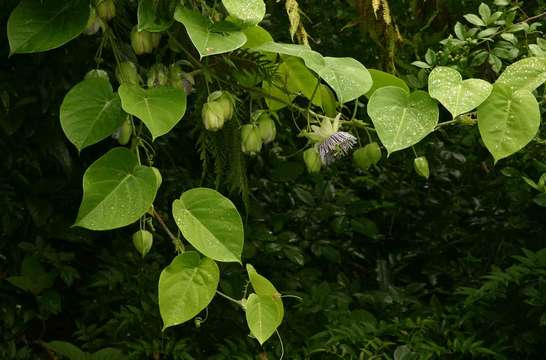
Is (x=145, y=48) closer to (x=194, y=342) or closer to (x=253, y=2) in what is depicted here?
(x=253, y=2)

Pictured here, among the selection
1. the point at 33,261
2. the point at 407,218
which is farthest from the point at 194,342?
the point at 407,218

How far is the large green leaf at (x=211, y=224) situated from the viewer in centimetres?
104

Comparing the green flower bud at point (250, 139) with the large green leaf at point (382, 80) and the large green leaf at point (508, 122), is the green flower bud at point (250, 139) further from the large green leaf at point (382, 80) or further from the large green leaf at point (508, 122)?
the large green leaf at point (508, 122)

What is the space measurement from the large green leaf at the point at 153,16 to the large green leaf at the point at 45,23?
0.25 ft

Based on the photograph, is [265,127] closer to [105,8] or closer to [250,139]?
[250,139]

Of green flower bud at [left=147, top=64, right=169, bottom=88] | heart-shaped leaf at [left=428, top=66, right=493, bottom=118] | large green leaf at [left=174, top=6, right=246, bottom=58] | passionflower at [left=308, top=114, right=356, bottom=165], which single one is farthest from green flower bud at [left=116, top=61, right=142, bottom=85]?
heart-shaped leaf at [left=428, top=66, right=493, bottom=118]

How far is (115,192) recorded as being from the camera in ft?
3.42

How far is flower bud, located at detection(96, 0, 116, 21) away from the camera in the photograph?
3.96 feet

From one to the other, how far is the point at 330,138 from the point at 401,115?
148mm

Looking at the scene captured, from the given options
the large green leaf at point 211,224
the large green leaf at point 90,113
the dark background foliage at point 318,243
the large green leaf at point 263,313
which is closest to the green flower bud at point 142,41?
the large green leaf at point 90,113

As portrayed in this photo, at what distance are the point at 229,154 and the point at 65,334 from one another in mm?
1529

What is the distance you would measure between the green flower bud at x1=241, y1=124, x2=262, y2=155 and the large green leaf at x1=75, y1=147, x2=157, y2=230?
205 millimetres

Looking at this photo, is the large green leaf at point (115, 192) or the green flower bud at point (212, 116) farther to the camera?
the green flower bud at point (212, 116)

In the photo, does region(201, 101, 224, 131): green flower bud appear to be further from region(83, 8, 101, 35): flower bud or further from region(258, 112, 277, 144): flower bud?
region(83, 8, 101, 35): flower bud
